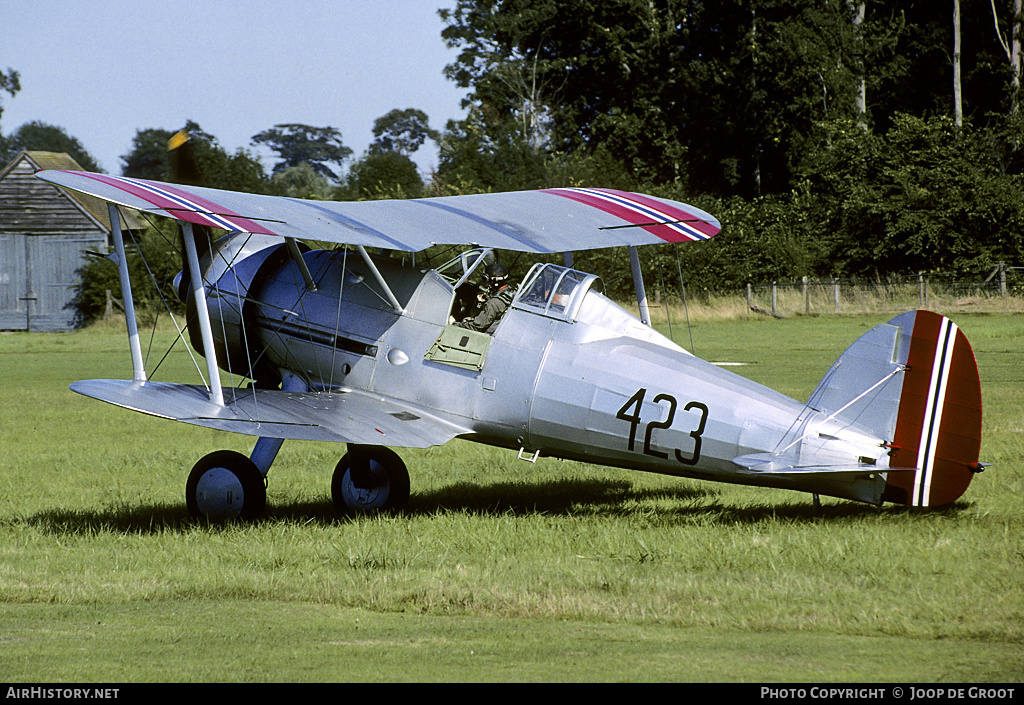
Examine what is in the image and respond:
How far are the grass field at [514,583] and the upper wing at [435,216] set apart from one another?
2.27m

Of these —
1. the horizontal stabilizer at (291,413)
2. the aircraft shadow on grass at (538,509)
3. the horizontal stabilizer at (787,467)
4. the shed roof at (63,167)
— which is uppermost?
the shed roof at (63,167)

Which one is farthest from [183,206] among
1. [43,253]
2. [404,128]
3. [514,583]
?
[404,128]

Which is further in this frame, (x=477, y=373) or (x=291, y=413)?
(x=477, y=373)

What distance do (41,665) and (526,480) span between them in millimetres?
6746

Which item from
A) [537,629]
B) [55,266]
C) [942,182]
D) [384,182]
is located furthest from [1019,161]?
[537,629]

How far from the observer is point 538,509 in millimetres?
9906

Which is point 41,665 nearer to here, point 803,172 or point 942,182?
point 942,182

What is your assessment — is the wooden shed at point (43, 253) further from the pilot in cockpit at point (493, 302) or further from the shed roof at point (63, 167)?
the pilot in cockpit at point (493, 302)

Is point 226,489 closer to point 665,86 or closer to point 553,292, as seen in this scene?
point 553,292

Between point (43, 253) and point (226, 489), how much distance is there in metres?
38.8

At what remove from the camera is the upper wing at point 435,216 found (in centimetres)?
812

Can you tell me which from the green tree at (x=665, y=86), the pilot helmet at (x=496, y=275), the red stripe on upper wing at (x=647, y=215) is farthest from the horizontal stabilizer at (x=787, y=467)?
the green tree at (x=665, y=86)

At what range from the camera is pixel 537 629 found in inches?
232

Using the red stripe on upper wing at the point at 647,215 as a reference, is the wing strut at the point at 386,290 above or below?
below
